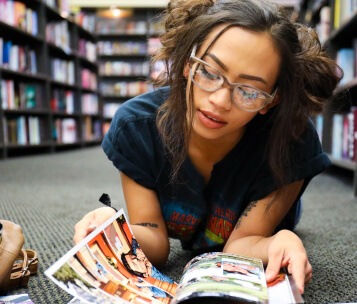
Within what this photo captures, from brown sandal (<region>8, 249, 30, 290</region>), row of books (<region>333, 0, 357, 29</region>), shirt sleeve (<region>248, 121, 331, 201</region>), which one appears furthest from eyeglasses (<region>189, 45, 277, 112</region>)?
row of books (<region>333, 0, 357, 29</region>)

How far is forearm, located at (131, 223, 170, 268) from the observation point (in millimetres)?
748

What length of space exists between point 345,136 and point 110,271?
186cm

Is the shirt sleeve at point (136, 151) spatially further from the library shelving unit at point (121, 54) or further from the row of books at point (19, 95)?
the library shelving unit at point (121, 54)

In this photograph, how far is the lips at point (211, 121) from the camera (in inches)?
27.5

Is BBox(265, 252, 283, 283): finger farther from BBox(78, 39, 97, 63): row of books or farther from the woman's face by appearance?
BBox(78, 39, 97, 63): row of books

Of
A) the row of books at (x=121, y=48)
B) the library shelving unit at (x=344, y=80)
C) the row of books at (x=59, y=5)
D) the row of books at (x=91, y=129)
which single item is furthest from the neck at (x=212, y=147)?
the row of books at (x=121, y=48)

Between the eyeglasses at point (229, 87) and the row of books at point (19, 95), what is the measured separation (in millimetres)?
2663

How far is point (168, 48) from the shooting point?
81 cm

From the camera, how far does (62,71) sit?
4.18 meters

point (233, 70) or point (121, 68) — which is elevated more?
point (233, 70)

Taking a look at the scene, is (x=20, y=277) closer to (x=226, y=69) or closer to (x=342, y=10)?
(x=226, y=69)

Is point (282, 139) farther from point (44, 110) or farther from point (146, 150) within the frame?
point (44, 110)

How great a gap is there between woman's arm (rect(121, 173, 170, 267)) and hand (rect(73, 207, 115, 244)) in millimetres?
114

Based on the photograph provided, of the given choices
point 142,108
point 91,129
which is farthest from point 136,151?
point 91,129
